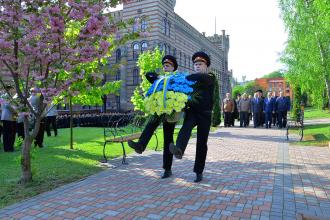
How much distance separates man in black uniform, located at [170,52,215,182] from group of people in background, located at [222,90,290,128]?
1345cm

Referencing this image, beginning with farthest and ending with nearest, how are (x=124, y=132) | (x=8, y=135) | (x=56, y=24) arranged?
(x=8, y=135), (x=124, y=132), (x=56, y=24)

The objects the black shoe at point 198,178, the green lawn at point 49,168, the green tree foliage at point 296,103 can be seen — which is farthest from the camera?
the green tree foliage at point 296,103

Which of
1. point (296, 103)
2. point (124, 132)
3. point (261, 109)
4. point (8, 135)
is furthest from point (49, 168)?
point (296, 103)

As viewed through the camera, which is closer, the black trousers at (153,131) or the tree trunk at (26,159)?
the black trousers at (153,131)

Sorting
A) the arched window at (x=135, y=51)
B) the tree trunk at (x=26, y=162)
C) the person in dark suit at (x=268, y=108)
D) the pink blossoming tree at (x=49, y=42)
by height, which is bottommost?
the tree trunk at (x=26, y=162)

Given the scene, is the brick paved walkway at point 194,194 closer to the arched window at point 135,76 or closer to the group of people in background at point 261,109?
the group of people in background at point 261,109

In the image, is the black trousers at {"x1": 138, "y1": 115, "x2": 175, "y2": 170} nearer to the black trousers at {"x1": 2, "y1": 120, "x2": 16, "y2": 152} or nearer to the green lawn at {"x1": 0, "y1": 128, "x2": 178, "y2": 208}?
the green lawn at {"x1": 0, "y1": 128, "x2": 178, "y2": 208}

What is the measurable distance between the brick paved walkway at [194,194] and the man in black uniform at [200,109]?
645 mm

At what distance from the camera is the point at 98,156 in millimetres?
9844

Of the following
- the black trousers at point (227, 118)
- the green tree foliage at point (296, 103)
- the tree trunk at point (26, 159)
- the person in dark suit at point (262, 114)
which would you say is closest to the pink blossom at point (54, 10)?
the tree trunk at point (26, 159)

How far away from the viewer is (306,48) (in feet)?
68.2

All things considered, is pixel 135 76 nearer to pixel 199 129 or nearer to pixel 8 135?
pixel 8 135

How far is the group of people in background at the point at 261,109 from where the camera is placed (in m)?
18.9

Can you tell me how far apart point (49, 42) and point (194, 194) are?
3.64 m
